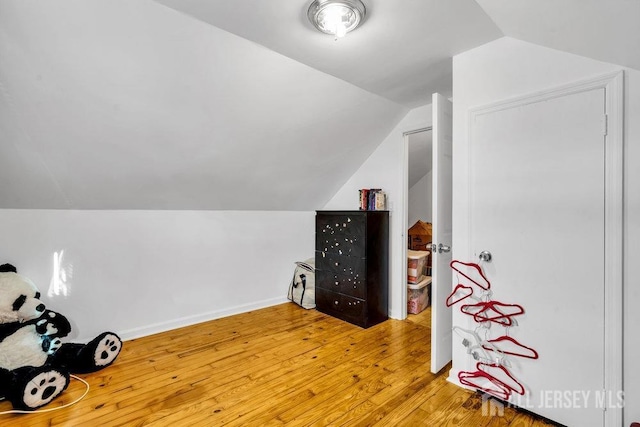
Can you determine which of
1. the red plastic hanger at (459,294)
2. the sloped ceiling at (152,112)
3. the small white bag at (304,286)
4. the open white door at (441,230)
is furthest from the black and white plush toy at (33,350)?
the red plastic hanger at (459,294)

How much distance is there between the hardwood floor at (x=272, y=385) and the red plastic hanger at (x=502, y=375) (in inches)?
5.3

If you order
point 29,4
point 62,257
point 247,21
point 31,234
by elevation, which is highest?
point 247,21

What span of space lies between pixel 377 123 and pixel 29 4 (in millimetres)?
2649

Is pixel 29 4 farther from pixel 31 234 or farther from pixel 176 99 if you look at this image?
pixel 31 234

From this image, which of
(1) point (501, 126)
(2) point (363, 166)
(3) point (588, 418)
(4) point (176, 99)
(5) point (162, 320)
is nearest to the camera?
(3) point (588, 418)

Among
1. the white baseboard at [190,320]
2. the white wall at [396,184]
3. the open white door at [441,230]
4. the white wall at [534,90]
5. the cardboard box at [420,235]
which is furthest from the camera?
the cardboard box at [420,235]

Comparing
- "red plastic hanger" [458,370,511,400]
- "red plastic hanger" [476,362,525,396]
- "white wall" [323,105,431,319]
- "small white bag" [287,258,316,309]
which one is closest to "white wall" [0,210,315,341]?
"small white bag" [287,258,316,309]

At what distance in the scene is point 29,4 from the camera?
55.2 inches

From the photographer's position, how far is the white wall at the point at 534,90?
146 cm

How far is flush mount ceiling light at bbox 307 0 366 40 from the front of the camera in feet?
5.18

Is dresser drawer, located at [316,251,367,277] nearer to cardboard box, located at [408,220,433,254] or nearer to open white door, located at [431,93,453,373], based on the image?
open white door, located at [431,93,453,373]

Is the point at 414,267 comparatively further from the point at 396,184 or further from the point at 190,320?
the point at 190,320

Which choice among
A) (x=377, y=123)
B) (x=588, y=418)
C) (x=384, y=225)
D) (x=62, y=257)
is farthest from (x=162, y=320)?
(x=588, y=418)

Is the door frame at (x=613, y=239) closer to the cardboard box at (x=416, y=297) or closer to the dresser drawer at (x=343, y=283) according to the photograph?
the dresser drawer at (x=343, y=283)
